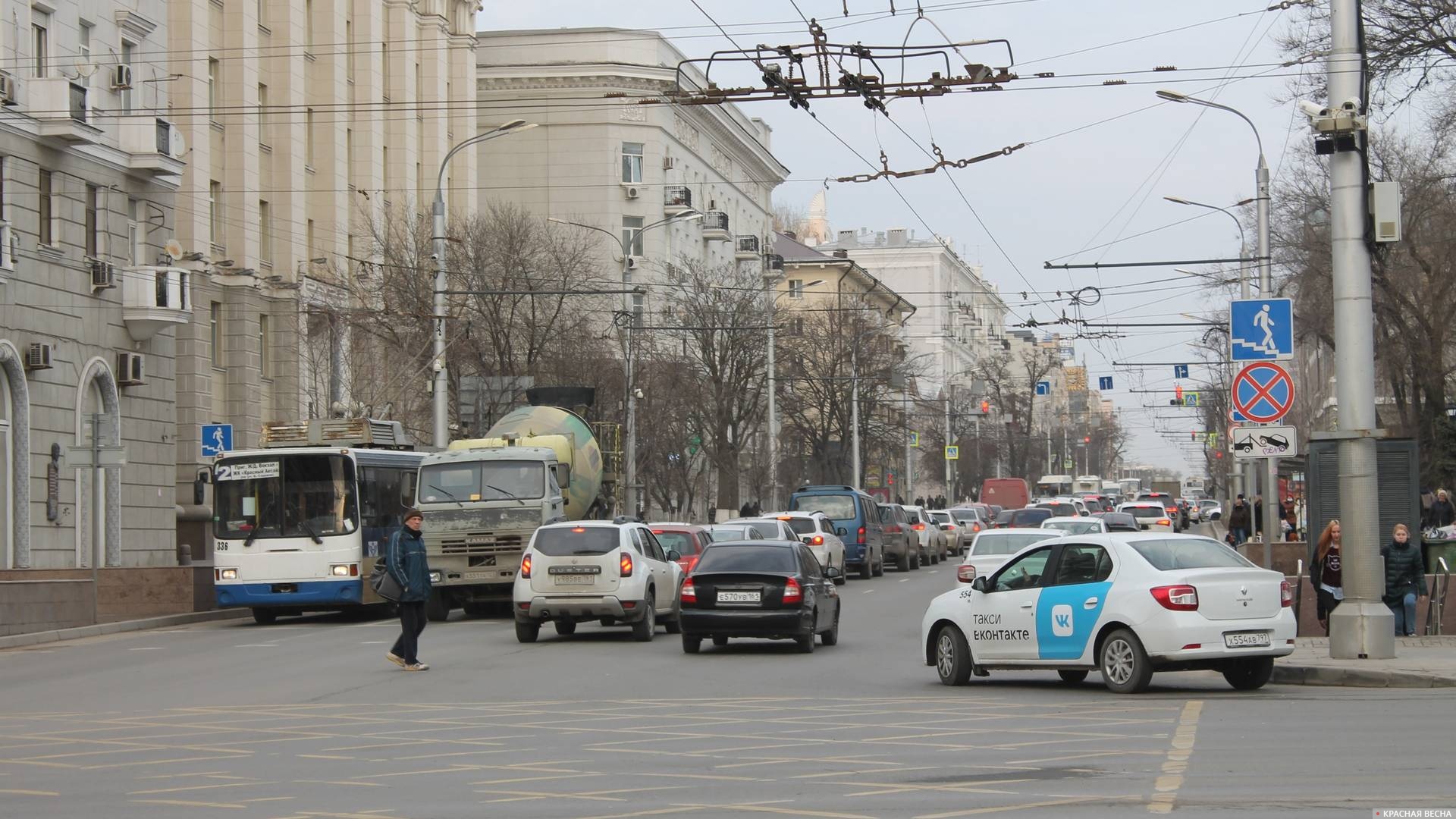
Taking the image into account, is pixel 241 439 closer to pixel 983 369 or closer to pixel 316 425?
pixel 316 425

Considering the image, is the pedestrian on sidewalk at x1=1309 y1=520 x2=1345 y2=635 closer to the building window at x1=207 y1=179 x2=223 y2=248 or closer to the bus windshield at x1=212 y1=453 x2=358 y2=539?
the bus windshield at x1=212 y1=453 x2=358 y2=539

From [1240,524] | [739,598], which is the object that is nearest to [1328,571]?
[739,598]

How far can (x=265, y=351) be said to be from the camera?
50.6m

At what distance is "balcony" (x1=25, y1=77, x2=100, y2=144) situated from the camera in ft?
117

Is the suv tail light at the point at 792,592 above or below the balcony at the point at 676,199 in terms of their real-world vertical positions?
below

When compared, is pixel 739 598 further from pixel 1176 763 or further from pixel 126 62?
pixel 126 62

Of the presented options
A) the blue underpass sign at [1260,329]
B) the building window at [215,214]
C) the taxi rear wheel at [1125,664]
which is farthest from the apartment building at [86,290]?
the taxi rear wheel at [1125,664]

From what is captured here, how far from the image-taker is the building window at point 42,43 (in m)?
36.7

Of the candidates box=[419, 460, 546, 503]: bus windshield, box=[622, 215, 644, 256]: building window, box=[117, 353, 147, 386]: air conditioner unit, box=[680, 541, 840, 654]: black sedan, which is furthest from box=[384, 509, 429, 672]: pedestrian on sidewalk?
box=[622, 215, 644, 256]: building window

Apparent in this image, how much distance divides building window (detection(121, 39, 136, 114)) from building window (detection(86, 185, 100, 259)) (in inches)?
84.5

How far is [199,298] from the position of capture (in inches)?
1828

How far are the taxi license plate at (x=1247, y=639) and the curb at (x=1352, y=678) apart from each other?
4.96 ft

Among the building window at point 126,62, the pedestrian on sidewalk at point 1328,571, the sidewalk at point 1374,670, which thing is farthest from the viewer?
the building window at point 126,62

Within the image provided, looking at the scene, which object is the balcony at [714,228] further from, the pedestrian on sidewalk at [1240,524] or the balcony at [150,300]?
the balcony at [150,300]
